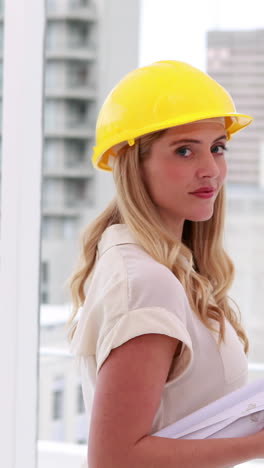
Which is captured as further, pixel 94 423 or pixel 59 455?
pixel 59 455

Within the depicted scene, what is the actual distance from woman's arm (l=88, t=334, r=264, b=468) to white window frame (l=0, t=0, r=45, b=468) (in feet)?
2.43

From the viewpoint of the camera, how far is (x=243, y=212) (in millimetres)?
3717

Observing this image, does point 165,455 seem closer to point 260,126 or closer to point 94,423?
point 94,423

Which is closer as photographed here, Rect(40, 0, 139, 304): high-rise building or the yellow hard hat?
the yellow hard hat

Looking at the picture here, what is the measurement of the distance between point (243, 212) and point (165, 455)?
118 inches

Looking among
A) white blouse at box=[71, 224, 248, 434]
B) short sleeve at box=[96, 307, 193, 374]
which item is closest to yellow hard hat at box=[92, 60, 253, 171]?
white blouse at box=[71, 224, 248, 434]

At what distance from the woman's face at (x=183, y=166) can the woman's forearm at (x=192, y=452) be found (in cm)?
37

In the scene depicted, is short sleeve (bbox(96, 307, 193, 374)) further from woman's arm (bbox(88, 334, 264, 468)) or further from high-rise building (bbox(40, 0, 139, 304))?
high-rise building (bbox(40, 0, 139, 304))

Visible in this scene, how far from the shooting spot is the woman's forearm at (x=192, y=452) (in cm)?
81

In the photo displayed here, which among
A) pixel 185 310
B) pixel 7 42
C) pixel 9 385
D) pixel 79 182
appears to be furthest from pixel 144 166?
pixel 79 182

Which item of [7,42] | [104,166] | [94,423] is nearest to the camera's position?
[94,423]

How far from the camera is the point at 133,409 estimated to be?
2.60ft

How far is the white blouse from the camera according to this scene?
822mm

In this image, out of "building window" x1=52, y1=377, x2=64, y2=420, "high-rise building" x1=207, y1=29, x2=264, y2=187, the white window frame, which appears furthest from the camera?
"high-rise building" x1=207, y1=29, x2=264, y2=187
